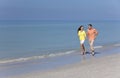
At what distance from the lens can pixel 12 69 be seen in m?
16.5

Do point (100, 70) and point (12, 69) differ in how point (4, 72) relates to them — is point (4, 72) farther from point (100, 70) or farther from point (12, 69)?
point (100, 70)

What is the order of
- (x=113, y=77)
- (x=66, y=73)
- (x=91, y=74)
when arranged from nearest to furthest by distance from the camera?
1. (x=113, y=77)
2. (x=91, y=74)
3. (x=66, y=73)

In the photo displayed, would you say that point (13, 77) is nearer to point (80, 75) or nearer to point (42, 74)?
point (42, 74)

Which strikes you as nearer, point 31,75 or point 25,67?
point 31,75

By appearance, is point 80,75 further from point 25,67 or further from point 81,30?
point 81,30

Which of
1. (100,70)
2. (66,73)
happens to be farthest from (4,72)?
(100,70)

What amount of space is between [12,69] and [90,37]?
5911mm

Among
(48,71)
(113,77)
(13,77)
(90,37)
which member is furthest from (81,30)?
(113,77)

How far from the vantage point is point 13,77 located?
13992 millimetres

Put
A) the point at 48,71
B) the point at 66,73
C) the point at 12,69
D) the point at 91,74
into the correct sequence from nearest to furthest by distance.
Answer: the point at 91,74
the point at 66,73
the point at 48,71
the point at 12,69

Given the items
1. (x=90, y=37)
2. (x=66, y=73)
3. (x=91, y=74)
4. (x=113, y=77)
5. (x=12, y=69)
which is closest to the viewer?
(x=113, y=77)

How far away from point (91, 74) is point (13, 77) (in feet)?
9.80

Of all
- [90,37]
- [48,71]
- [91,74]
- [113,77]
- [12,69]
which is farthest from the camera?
[90,37]

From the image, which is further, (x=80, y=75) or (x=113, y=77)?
(x=80, y=75)
